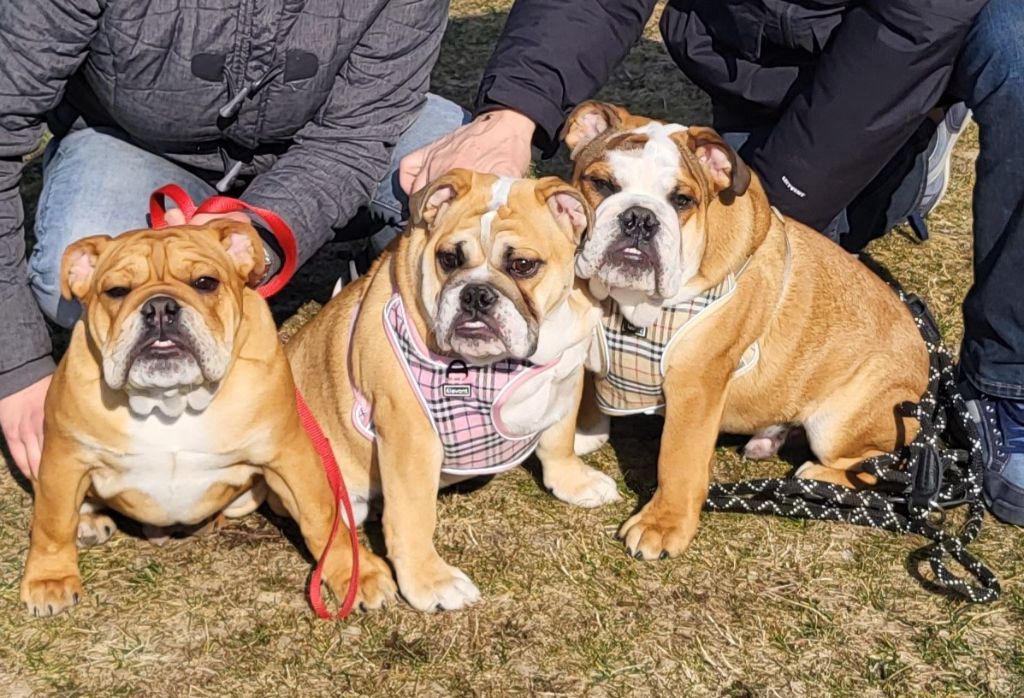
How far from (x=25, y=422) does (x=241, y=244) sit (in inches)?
44.7

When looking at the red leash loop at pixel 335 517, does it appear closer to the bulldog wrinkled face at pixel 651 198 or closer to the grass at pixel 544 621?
the grass at pixel 544 621

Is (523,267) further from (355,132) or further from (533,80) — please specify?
(355,132)

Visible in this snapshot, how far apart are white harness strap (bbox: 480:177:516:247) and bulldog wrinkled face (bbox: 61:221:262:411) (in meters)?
0.71

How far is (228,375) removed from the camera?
12.3 feet

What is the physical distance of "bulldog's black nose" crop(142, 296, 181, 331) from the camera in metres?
3.48

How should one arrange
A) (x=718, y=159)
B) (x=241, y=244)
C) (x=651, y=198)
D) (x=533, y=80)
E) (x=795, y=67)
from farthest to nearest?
(x=795, y=67) < (x=533, y=80) < (x=718, y=159) < (x=651, y=198) < (x=241, y=244)

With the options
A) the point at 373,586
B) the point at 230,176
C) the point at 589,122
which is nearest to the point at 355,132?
the point at 230,176

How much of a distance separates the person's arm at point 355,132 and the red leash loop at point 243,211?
0.18 m

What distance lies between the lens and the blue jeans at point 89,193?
189 inches

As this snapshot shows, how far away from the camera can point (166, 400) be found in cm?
368

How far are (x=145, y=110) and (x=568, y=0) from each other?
1.68 metres

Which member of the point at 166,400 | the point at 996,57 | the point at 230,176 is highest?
the point at 996,57

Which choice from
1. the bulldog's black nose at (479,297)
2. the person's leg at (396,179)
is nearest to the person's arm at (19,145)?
the person's leg at (396,179)

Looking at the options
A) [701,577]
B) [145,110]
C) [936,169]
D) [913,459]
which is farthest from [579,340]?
[936,169]
